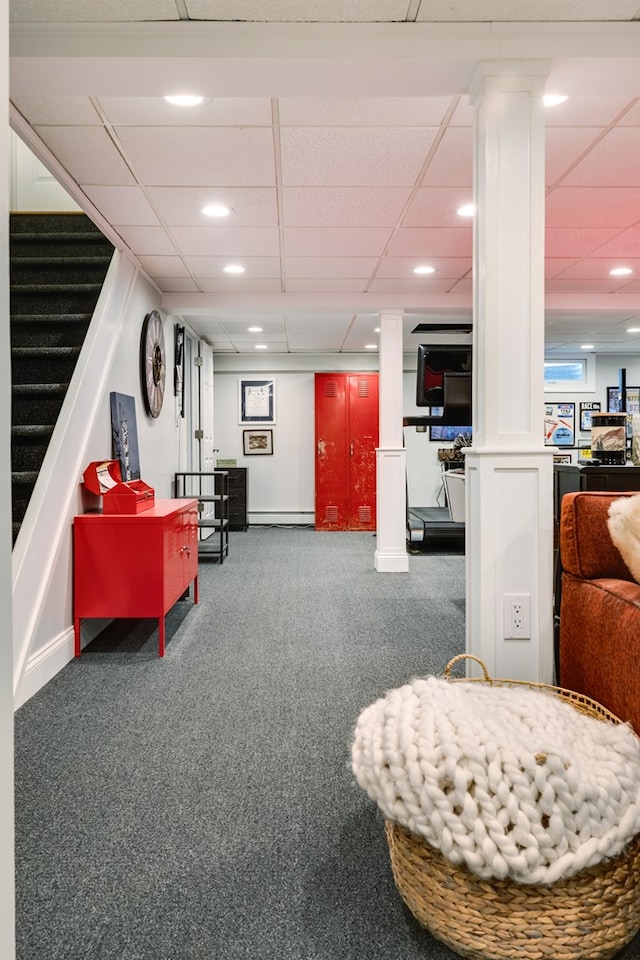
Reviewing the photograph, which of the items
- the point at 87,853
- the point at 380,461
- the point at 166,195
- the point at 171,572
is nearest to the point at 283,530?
the point at 380,461

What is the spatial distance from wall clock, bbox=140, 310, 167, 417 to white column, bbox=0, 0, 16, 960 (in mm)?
3660

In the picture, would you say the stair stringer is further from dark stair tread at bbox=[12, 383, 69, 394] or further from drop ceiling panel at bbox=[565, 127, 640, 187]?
drop ceiling panel at bbox=[565, 127, 640, 187]

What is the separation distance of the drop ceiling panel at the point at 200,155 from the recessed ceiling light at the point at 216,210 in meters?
0.27

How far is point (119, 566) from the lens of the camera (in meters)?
3.05

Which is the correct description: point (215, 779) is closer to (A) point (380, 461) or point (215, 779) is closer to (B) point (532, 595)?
(B) point (532, 595)

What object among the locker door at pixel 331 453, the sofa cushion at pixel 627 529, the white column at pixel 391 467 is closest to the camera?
the sofa cushion at pixel 627 529

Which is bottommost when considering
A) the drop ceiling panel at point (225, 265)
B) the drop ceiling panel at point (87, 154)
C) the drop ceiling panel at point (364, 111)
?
the drop ceiling panel at point (364, 111)

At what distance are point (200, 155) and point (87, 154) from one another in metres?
0.52

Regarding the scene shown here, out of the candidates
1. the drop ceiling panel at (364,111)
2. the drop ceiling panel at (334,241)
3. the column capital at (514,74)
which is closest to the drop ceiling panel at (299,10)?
the column capital at (514,74)

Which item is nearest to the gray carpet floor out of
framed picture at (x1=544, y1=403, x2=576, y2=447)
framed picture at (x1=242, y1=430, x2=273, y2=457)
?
framed picture at (x1=242, y1=430, x2=273, y2=457)

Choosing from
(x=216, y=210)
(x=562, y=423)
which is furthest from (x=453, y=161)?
(x=562, y=423)

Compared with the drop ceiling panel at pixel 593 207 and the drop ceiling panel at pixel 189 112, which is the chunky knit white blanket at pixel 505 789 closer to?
the drop ceiling panel at pixel 189 112

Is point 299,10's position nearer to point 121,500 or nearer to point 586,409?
point 121,500

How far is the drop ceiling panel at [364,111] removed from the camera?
223cm
